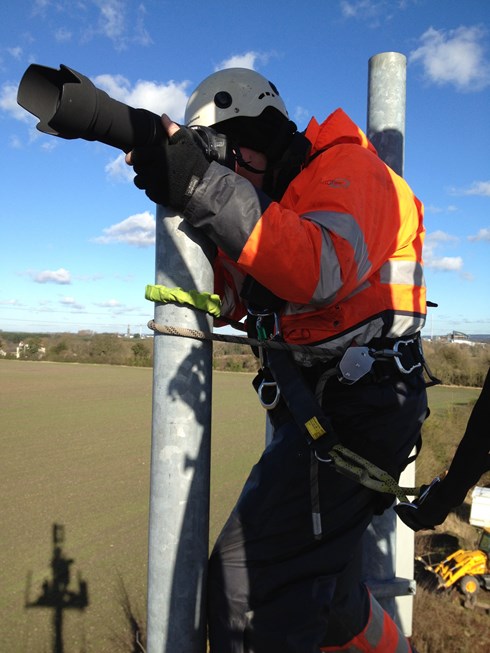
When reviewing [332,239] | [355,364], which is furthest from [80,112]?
[355,364]

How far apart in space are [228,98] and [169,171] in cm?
82

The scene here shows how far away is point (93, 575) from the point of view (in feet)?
29.8

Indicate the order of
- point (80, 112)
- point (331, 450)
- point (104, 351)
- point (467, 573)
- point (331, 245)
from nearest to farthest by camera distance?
point (80, 112), point (331, 245), point (331, 450), point (467, 573), point (104, 351)

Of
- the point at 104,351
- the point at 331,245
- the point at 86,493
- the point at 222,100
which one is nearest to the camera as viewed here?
the point at 331,245

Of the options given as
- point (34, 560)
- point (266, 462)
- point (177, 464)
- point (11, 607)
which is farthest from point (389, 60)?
point (34, 560)

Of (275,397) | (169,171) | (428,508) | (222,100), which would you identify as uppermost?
(222,100)

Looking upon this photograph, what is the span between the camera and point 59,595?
8.20 metres

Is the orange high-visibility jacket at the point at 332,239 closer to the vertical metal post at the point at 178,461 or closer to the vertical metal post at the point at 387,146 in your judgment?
the vertical metal post at the point at 178,461

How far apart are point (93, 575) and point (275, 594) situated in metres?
7.84

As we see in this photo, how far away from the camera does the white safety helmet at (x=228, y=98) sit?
8.20 ft

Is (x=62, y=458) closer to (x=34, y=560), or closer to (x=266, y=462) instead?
(x=34, y=560)

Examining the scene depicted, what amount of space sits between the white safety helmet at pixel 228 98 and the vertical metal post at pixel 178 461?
723 mm

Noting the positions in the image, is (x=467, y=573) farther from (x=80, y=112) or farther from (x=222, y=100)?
(x=80, y=112)

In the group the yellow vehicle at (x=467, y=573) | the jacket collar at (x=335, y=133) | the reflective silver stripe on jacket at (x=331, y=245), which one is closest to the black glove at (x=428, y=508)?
the reflective silver stripe on jacket at (x=331, y=245)
